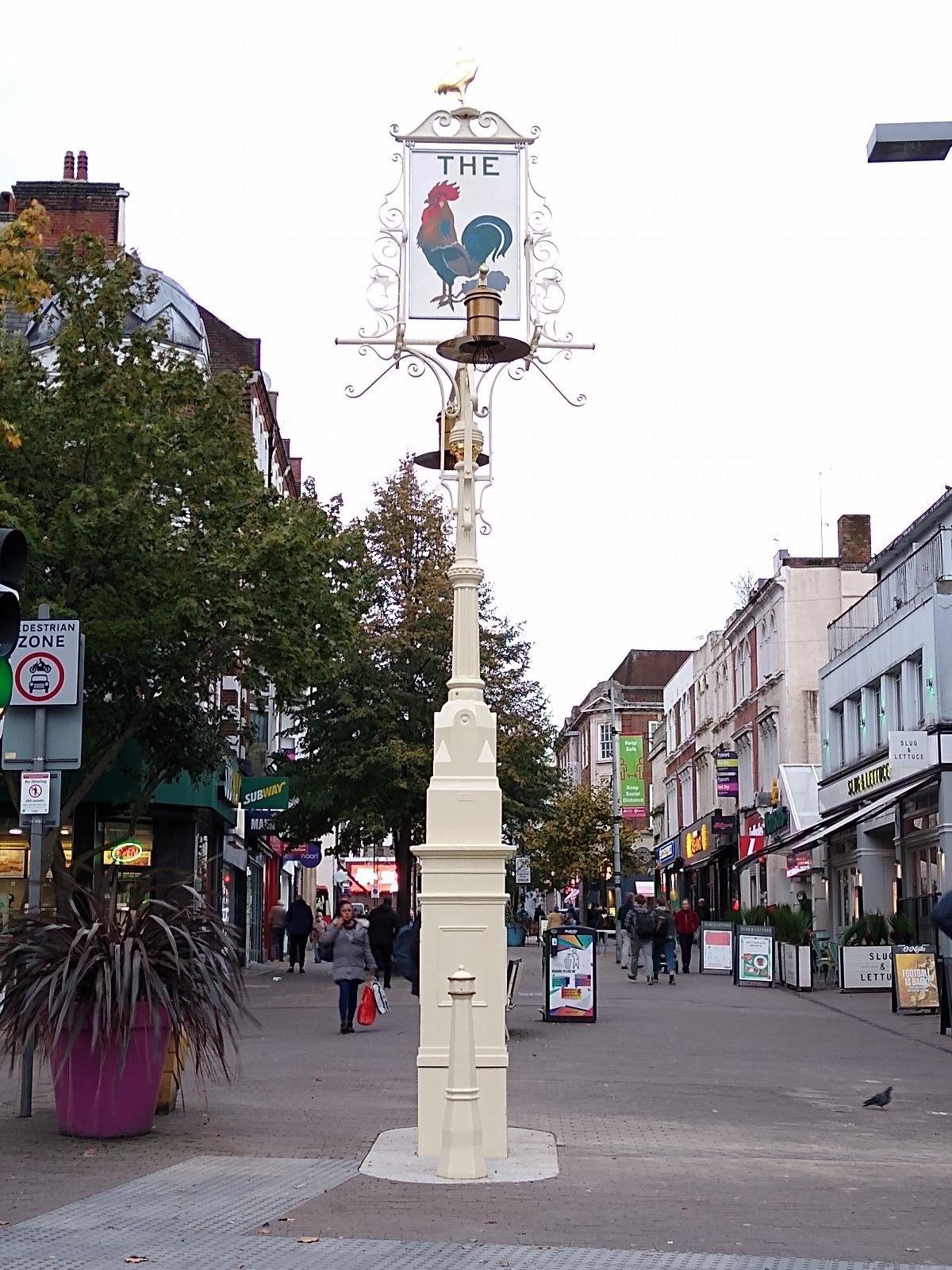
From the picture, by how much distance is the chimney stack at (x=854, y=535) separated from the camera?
2017 inches

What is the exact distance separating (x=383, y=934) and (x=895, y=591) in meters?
15.5

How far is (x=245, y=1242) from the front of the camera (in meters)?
7.24

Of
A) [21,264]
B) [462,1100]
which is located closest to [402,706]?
[21,264]

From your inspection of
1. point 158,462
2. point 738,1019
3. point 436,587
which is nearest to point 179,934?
point 158,462

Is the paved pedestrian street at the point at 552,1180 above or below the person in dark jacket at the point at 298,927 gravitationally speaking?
below

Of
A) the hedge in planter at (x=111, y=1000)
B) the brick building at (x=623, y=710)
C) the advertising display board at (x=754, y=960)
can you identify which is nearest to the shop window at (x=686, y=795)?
the brick building at (x=623, y=710)

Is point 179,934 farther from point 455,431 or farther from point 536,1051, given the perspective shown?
point 536,1051

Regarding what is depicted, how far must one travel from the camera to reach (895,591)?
3666 centimetres

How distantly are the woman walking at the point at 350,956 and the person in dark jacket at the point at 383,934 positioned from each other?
6236 millimetres

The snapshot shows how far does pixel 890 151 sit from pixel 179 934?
26.2 feet

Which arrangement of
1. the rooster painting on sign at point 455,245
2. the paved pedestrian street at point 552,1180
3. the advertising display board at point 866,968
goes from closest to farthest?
the paved pedestrian street at point 552,1180, the rooster painting on sign at point 455,245, the advertising display board at point 866,968

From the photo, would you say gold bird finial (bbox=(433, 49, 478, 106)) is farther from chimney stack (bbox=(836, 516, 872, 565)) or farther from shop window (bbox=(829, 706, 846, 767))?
chimney stack (bbox=(836, 516, 872, 565))

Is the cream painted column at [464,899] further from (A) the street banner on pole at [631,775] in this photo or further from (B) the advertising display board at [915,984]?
(A) the street banner on pole at [631,775]

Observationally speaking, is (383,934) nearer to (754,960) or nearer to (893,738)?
(754,960)
